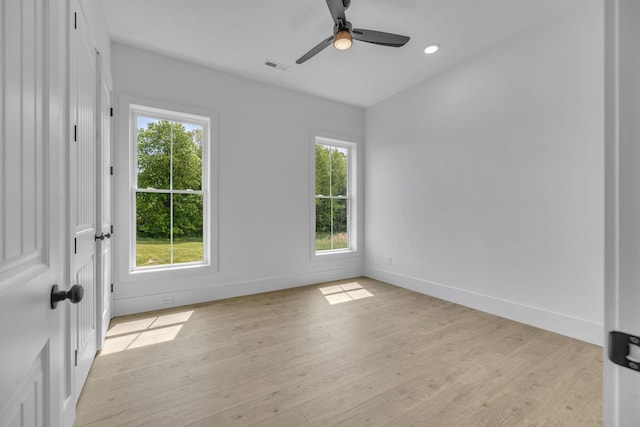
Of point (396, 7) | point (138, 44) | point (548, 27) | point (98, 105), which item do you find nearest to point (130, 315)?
point (98, 105)

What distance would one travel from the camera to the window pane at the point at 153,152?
10.8 feet

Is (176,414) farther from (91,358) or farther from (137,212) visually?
(137,212)

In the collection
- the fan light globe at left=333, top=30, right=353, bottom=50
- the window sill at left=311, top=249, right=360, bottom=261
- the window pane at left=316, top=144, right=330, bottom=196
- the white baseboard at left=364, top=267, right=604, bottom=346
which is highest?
the fan light globe at left=333, top=30, right=353, bottom=50

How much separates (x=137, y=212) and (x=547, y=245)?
4389 mm

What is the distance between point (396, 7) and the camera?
2.58 meters

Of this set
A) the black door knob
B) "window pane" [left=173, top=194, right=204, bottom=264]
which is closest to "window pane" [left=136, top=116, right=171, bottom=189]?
"window pane" [left=173, top=194, right=204, bottom=264]

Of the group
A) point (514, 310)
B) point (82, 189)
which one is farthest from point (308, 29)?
point (514, 310)

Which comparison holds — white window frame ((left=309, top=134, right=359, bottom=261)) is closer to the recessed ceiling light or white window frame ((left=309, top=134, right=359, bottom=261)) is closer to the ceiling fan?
the recessed ceiling light

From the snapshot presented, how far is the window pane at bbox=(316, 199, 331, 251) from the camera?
15.2 feet

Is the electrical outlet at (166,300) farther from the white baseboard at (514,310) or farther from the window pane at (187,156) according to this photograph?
the white baseboard at (514,310)

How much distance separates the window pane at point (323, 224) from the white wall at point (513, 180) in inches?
41.7

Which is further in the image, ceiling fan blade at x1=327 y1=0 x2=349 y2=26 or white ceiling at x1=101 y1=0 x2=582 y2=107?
white ceiling at x1=101 y1=0 x2=582 y2=107

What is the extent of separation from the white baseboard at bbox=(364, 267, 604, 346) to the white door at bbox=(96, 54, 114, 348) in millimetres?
3592

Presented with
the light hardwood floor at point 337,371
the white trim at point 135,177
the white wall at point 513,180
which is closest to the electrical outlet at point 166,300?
the light hardwood floor at point 337,371
